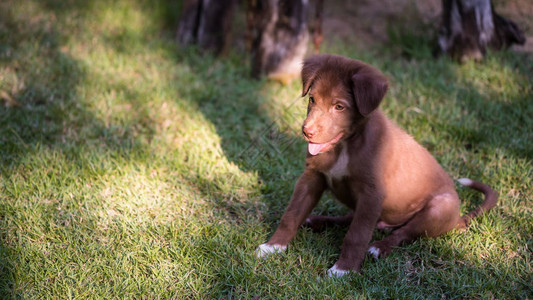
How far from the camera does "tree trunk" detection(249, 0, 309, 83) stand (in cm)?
569

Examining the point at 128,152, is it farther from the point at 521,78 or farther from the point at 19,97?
the point at 521,78

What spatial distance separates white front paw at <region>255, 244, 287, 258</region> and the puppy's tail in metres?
1.34

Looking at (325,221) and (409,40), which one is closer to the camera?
(325,221)

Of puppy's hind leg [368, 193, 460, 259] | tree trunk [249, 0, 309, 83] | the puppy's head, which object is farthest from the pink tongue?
tree trunk [249, 0, 309, 83]

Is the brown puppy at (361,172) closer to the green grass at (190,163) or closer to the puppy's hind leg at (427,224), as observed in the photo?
the puppy's hind leg at (427,224)

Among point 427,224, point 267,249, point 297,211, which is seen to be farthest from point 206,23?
point 427,224

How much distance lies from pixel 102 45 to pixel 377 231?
14.3 feet

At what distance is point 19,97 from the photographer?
5.10 metres

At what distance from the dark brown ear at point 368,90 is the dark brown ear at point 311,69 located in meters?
0.28

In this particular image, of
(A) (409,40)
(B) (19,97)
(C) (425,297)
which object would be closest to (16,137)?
(B) (19,97)

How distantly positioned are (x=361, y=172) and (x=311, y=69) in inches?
28.6

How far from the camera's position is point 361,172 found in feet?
10.5

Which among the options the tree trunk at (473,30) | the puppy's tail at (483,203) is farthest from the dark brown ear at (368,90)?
the tree trunk at (473,30)

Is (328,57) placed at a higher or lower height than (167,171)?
higher
